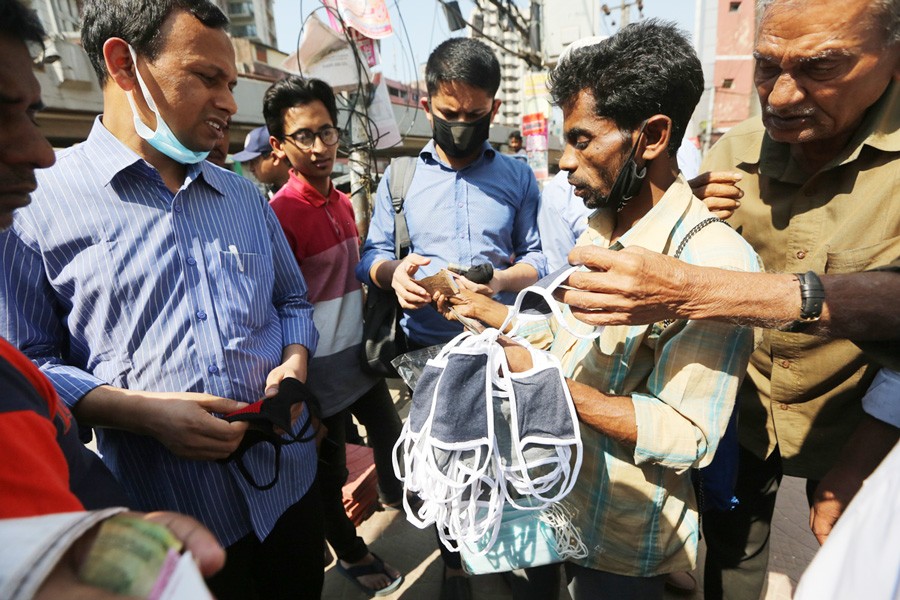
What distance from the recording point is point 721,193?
152cm

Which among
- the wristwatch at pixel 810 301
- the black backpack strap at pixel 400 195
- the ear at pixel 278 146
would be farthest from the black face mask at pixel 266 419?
the ear at pixel 278 146

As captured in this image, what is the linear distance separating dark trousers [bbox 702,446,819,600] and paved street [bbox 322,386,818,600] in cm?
64

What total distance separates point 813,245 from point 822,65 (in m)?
0.53

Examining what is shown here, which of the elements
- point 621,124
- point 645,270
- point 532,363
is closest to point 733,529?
point 532,363

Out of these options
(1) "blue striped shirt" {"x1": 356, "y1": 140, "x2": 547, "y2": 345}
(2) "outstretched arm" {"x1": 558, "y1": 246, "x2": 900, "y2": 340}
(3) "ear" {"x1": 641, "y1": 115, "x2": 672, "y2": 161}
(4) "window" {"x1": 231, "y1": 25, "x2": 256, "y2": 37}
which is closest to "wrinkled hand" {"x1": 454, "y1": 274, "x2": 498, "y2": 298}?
(1) "blue striped shirt" {"x1": 356, "y1": 140, "x2": 547, "y2": 345}

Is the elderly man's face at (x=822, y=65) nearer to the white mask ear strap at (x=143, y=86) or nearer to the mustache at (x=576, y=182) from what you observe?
the mustache at (x=576, y=182)

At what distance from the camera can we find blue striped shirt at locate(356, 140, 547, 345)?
2.46m

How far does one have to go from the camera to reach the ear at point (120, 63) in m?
1.37

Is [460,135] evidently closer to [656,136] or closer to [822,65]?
[656,136]

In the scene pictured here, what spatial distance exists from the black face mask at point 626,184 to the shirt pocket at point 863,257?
626 mm

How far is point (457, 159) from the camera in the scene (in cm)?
254

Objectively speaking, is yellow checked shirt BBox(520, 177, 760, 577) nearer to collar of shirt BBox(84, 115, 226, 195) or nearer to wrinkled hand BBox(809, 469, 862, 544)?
wrinkled hand BBox(809, 469, 862, 544)

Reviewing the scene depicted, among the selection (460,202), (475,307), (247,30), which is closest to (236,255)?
(475,307)

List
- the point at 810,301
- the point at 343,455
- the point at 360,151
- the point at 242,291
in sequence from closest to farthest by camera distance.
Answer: the point at 810,301 → the point at 242,291 → the point at 343,455 → the point at 360,151
